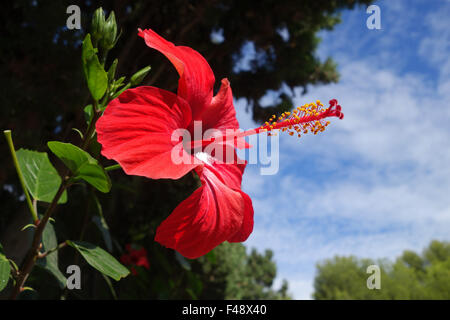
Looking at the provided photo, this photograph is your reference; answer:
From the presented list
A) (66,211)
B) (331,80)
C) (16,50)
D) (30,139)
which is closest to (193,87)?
(66,211)

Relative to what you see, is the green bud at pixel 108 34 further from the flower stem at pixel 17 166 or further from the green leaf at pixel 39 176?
the green leaf at pixel 39 176

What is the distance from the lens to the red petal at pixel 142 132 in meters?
0.52

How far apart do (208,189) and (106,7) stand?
232cm

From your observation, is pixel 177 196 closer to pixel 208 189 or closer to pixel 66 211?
pixel 66 211

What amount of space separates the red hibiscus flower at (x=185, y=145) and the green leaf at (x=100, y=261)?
0.18 m

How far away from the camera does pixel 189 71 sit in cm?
61

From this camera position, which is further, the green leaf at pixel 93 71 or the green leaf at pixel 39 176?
the green leaf at pixel 39 176

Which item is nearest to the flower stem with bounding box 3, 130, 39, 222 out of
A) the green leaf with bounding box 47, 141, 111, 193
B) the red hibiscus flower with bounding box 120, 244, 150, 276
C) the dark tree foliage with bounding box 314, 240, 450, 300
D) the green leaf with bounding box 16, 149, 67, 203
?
the green leaf with bounding box 47, 141, 111, 193

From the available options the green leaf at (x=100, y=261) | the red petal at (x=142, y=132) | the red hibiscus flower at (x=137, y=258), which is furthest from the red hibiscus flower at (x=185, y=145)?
the red hibiscus flower at (x=137, y=258)

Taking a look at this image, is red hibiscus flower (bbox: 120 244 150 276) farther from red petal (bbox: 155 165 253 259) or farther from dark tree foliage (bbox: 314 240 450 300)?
dark tree foliage (bbox: 314 240 450 300)

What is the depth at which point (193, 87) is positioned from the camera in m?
0.63

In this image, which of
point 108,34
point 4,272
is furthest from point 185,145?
point 4,272

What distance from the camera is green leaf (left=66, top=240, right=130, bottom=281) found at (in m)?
0.68

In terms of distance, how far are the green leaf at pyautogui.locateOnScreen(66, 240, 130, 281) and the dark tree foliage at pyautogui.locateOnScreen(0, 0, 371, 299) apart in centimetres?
71
